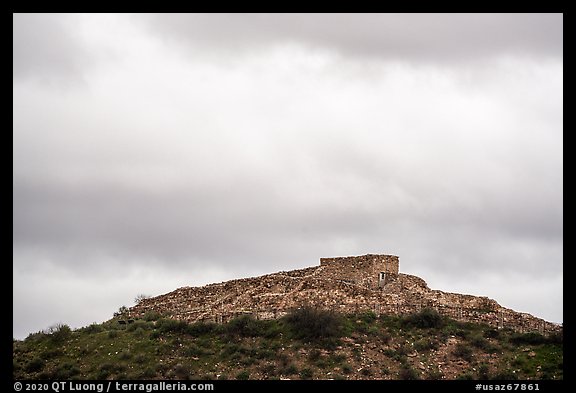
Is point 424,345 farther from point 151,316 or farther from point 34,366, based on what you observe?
point 34,366

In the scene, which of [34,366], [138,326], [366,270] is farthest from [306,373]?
[34,366]

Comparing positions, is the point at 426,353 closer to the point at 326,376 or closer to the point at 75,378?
the point at 326,376

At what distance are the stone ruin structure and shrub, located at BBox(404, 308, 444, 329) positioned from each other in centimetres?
86

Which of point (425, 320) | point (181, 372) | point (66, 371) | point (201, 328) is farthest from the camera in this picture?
point (201, 328)

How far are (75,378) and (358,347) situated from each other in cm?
1302

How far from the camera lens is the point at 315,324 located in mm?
41812

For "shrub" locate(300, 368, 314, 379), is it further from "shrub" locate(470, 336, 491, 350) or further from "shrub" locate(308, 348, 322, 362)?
"shrub" locate(470, 336, 491, 350)

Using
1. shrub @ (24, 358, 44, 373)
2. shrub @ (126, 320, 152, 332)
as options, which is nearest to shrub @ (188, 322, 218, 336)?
shrub @ (126, 320, 152, 332)

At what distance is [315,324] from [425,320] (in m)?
5.65

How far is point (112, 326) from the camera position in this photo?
47.6 m

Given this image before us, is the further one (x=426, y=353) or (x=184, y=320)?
(x=184, y=320)

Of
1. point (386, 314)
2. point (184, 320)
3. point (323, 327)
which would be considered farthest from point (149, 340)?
point (386, 314)

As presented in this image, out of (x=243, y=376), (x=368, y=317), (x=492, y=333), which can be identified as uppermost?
(x=368, y=317)
